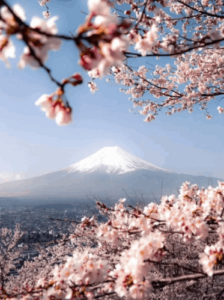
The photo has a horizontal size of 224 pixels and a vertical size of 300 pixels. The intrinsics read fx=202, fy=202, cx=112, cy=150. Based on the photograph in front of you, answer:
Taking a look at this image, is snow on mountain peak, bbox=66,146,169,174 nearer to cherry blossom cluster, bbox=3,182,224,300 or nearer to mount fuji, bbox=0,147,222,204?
mount fuji, bbox=0,147,222,204

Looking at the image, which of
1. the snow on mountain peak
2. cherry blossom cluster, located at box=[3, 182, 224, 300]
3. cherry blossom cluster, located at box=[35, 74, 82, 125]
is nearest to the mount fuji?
the snow on mountain peak

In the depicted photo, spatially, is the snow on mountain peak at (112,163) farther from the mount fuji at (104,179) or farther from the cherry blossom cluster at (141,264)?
the cherry blossom cluster at (141,264)

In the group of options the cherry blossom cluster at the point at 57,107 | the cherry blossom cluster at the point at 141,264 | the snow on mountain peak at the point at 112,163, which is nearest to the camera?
the cherry blossom cluster at the point at 57,107

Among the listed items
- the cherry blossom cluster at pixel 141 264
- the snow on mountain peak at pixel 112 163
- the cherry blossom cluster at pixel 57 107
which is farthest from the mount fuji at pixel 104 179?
the cherry blossom cluster at pixel 57 107

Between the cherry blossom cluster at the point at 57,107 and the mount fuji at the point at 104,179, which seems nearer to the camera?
the cherry blossom cluster at the point at 57,107

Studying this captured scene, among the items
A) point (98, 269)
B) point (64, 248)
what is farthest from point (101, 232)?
point (64, 248)

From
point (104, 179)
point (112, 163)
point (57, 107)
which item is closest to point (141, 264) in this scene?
point (57, 107)

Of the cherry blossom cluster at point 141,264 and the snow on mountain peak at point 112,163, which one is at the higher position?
the snow on mountain peak at point 112,163

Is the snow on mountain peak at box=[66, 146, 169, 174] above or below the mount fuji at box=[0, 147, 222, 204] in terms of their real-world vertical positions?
above
